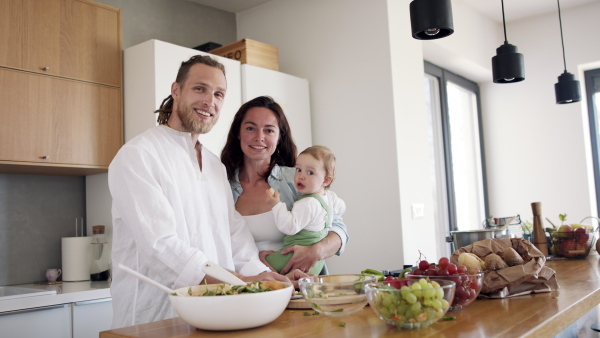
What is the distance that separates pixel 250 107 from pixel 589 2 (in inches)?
155

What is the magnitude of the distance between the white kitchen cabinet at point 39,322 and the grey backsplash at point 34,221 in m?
0.66

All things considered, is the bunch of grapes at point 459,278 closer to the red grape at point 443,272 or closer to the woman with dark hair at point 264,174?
the red grape at point 443,272

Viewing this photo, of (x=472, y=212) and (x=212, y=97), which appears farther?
(x=472, y=212)


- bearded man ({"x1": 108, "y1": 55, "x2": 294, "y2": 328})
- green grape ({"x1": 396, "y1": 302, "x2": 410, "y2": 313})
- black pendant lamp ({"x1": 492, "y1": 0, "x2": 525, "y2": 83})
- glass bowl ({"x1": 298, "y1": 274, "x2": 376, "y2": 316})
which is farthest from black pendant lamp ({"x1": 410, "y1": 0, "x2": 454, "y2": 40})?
green grape ({"x1": 396, "y1": 302, "x2": 410, "y2": 313})

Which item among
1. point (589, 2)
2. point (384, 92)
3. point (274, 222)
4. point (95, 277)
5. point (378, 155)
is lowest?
point (95, 277)

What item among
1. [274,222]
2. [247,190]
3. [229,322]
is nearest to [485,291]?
[229,322]

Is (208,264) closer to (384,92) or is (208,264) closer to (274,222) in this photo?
(274,222)

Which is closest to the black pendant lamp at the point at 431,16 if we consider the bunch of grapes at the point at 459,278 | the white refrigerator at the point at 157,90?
the bunch of grapes at the point at 459,278

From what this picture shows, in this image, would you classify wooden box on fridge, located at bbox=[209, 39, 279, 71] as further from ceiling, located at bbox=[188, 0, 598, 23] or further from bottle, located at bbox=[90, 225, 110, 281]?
bottle, located at bbox=[90, 225, 110, 281]

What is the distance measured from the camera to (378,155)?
371 cm

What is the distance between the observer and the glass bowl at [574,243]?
2.65 meters

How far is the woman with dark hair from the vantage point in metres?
2.13

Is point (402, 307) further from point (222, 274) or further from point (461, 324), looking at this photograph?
point (222, 274)

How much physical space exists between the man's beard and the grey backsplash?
1660 mm
